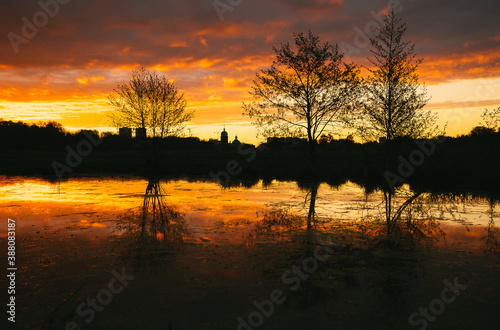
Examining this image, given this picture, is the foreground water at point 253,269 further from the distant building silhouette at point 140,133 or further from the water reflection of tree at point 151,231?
the distant building silhouette at point 140,133

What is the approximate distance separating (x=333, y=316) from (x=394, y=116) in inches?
800

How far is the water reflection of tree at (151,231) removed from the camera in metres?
6.78

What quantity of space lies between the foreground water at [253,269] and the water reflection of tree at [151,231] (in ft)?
0.10

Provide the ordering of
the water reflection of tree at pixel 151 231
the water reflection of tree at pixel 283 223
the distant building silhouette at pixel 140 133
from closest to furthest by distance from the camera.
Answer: the water reflection of tree at pixel 151 231
the water reflection of tree at pixel 283 223
the distant building silhouette at pixel 140 133

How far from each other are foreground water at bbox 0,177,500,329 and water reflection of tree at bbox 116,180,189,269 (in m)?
0.03

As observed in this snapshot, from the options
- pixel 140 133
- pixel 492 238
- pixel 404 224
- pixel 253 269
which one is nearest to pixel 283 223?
pixel 404 224

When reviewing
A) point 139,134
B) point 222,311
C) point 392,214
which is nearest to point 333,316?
point 222,311

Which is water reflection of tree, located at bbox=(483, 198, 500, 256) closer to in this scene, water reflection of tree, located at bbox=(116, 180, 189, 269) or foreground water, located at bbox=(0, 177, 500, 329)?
foreground water, located at bbox=(0, 177, 500, 329)

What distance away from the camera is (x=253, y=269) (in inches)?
236

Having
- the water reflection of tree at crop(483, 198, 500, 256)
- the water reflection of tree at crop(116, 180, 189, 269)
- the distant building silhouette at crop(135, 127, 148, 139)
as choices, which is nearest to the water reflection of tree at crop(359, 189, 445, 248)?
the water reflection of tree at crop(483, 198, 500, 256)

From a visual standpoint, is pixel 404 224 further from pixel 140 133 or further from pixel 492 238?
pixel 140 133

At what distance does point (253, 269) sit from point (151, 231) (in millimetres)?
3871

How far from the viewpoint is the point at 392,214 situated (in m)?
11.8

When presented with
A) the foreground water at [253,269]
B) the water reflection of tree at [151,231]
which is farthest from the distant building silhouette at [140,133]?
the foreground water at [253,269]
